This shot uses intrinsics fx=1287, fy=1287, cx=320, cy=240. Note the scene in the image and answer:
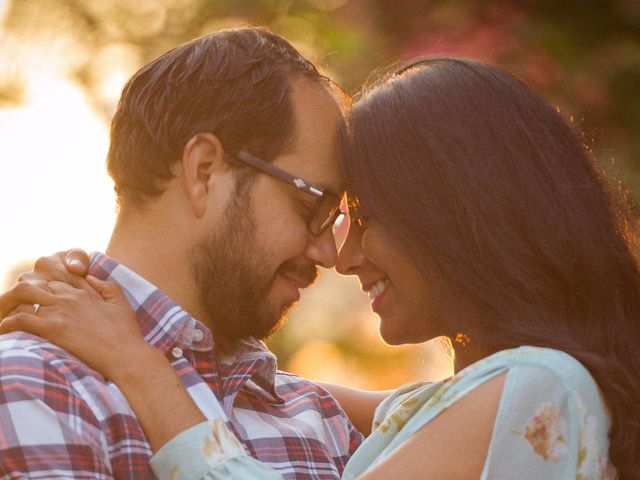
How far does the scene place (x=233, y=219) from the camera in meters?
3.44

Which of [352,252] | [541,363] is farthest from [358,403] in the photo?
[541,363]

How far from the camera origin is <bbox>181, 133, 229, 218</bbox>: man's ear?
3434mm

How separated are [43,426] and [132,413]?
0.24m

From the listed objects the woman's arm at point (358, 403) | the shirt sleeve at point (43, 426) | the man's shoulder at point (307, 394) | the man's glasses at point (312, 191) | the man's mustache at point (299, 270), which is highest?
the man's glasses at point (312, 191)

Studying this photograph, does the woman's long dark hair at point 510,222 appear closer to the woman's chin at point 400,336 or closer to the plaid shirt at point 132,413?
the woman's chin at point 400,336

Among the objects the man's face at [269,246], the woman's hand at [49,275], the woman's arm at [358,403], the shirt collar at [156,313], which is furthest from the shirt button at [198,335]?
the woman's arm at [358,403]

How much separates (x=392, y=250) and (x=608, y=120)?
92cm

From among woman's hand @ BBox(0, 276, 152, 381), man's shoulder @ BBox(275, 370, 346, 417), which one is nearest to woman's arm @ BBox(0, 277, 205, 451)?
woman's hand @ BBox(0, 276, 152, 381)

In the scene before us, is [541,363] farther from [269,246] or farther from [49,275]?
[49,275]

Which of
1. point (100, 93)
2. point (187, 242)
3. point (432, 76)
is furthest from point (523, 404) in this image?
point (100, 93)

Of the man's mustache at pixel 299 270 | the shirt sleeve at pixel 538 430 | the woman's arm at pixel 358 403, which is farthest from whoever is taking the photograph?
the woman's arm at pixel 358 403

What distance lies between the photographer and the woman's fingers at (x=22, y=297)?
3056mm

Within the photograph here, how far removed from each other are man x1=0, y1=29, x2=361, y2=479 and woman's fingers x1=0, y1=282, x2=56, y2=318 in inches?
8.6

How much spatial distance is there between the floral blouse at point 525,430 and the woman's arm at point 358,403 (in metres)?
1.01
